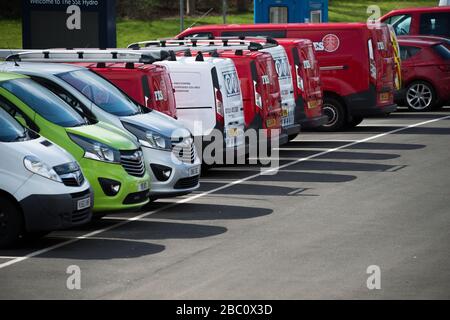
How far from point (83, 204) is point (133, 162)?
1.50 metres

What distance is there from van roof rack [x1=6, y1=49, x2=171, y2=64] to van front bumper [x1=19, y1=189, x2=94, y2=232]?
15.0 feet

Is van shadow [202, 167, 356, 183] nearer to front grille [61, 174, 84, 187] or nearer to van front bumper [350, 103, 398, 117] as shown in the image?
front grille [61, 174, 84, 187]

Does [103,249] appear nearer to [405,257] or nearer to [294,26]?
[405,257]

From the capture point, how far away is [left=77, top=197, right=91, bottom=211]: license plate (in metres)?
12.8

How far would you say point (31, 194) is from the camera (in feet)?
41.1

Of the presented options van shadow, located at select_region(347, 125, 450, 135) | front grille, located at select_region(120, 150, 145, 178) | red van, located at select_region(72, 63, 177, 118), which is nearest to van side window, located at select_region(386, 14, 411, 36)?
van shadow, located at select_region(347, 125, 450, 135)

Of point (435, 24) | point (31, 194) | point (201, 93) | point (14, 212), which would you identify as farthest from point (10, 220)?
point (435, 24)

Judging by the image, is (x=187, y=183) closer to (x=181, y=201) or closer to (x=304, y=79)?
(x=181, y=201)

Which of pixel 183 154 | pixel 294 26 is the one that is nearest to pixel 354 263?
pixel 183 154

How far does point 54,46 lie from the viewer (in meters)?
24.2

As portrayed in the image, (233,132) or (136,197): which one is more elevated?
(233,132)

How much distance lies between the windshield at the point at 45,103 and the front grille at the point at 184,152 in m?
1.34
